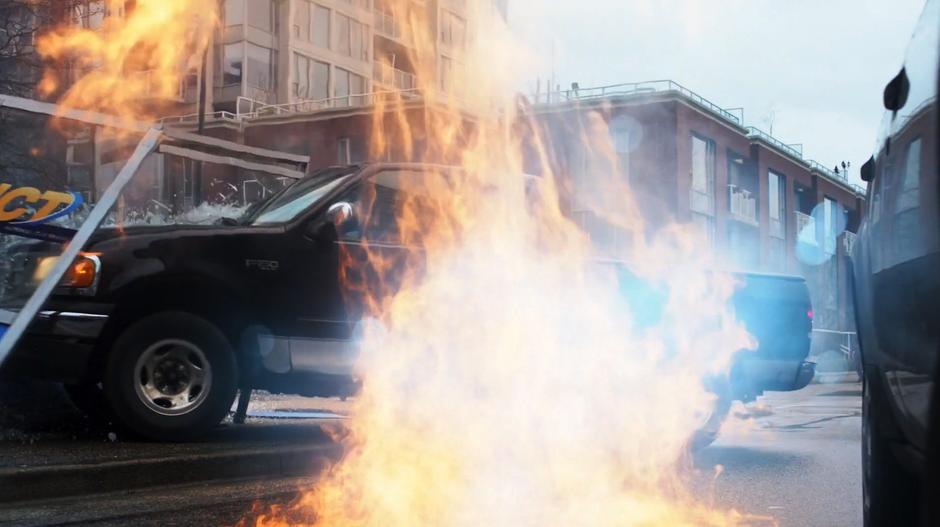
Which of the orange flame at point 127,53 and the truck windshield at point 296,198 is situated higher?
the orange flame at point 127,53

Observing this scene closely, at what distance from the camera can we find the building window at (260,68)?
113 feet

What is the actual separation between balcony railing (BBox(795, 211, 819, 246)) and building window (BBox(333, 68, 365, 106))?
22.6 m

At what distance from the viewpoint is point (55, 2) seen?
42.9 feet

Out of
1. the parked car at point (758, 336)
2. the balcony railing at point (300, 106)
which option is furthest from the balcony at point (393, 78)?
the balcony railing at point (300, 106)

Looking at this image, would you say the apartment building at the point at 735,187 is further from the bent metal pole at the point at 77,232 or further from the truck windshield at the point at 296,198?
the bent metal pole at the point at 77,232

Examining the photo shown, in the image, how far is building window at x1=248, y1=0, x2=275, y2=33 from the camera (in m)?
33.4

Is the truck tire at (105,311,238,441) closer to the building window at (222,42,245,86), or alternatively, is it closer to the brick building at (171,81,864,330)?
the brick building at (171,81,864,330)

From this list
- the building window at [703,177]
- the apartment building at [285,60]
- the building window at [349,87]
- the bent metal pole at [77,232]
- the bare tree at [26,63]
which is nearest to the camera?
the bent metal pole at [77,232]

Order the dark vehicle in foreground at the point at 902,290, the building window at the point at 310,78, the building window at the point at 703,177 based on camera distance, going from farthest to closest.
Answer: the building window at the point at 703,177 → the building window at the point at 310,78 → the dark vehicle in foreground at the point at 902,290

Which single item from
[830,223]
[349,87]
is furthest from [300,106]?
[830,223]

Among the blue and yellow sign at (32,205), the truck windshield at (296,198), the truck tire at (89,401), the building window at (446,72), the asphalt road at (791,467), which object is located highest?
the building window at (446,72)

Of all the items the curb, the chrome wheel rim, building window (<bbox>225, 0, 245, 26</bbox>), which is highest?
building window (<bbox>225, 0, 245, 26</bbox>)

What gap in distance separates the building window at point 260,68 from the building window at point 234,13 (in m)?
1.07

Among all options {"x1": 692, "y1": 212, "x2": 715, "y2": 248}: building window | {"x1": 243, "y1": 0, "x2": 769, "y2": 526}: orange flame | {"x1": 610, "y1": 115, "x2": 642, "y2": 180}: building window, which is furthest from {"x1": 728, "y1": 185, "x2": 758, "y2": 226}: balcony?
{"x1": 243, "y1": 0, "x2": 769, "y2": 526}: orange flame
